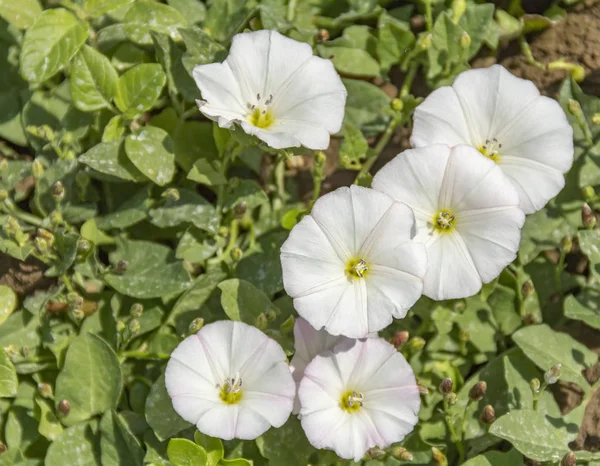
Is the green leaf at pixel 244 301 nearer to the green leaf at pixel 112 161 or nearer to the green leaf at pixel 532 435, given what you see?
the green leaf at pixel 112 161

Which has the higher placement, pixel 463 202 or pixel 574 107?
pixel 574 107

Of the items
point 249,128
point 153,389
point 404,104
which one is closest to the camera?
point 249,128

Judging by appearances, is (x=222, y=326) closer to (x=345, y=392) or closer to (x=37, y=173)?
(x=345, y=392)

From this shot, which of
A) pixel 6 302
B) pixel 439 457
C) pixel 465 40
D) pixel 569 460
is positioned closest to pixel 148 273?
pixel 6 302

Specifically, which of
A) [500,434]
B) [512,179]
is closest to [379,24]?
[512,179]

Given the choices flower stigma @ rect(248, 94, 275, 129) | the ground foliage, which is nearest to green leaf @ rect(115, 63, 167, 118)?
the ground foliage

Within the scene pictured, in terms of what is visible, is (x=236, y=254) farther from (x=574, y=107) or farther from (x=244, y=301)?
(x=574, y=107)

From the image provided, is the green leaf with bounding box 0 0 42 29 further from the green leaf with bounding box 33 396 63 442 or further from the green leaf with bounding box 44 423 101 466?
the green leaf with bounding box 44 423 101 466
